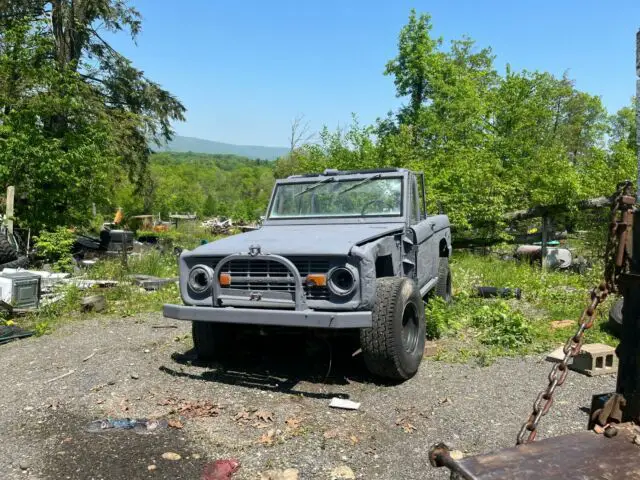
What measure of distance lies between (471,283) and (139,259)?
685 centimetres

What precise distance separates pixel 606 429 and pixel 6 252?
1091 cm

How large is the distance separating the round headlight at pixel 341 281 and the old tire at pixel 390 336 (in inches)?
12.7

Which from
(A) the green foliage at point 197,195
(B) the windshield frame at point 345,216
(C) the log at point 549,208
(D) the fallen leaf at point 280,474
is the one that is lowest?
(D) the fallen leaf at point 280,474

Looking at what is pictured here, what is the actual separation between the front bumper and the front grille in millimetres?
202

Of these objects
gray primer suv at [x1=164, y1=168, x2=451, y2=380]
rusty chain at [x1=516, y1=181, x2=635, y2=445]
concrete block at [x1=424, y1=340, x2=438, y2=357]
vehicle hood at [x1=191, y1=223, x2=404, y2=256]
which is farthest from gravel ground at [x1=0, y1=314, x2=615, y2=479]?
rusty chain at [x1=516, y1=181, x2=635, y2=445]

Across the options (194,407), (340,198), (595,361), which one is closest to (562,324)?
(595,361)

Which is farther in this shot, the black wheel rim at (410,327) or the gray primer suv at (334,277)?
the black wheel rim at (410,327)

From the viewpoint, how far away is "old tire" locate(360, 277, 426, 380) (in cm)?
461

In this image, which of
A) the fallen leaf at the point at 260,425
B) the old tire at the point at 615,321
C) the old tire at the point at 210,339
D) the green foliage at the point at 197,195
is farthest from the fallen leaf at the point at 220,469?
the green foliage at the point at 197,195

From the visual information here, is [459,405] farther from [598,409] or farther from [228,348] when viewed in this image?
[228,348]

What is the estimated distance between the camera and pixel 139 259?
11.6m

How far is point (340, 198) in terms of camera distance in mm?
6250

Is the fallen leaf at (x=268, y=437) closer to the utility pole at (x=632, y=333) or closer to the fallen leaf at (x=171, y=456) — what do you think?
the fallen leaf at (x=171, y=456)

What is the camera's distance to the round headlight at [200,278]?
502 centimetres
